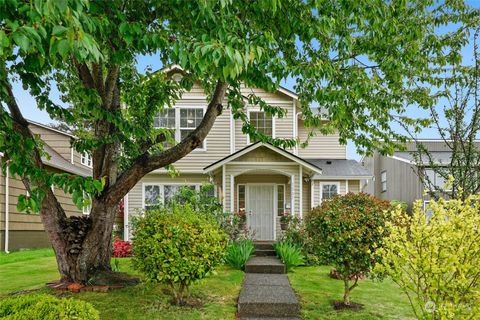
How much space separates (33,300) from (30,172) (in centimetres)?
169

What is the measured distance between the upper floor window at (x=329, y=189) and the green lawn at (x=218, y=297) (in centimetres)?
624

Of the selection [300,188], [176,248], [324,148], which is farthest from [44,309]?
[324,148]

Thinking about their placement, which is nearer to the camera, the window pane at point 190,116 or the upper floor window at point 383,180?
the window pane at point 190,116

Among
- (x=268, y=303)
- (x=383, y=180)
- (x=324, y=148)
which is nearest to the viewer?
(x=268, y=303)

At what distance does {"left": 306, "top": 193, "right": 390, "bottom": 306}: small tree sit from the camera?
630 cm

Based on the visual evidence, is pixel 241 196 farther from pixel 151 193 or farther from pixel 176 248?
pixel 176 248

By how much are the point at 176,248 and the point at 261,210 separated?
9803 mm

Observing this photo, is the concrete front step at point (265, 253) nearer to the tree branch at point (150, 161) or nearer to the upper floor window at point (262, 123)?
the upper floor window at point (262, 123)

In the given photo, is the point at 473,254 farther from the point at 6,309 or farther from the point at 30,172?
the point at 30,172

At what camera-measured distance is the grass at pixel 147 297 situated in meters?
6.11

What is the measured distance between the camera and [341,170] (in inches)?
632

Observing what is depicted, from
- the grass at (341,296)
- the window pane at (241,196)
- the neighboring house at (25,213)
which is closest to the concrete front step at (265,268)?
the grass at (341,296)

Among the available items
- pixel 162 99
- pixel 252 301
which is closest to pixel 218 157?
pixel 162 99

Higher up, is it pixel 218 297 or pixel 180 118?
pixel 180 118
